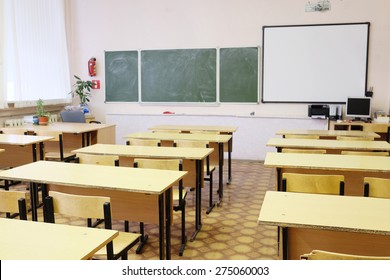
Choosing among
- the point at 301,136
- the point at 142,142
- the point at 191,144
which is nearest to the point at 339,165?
the point at 191,144

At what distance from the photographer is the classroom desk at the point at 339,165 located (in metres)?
3.17

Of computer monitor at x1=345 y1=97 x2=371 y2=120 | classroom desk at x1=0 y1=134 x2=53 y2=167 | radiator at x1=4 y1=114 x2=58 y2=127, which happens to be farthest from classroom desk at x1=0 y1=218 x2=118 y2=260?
computer monitor at x1=345 y1=97 x2=371 y2=120

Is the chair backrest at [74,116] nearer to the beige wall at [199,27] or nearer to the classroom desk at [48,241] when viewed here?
the beige wall at [199,27]

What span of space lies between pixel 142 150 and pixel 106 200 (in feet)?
6.05

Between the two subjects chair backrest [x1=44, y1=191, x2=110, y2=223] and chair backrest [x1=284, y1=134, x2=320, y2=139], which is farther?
chair backrest [x1=284, y1=134, x2=320, y2=139]

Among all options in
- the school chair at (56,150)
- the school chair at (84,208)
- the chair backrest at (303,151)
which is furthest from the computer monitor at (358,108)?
the school chair at (84,208)

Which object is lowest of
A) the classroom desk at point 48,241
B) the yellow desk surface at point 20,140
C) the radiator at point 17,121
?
the classroom desk at point 48,241

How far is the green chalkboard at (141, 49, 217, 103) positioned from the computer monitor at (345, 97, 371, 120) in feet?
7.93

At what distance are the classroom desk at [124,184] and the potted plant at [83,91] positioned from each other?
512 centimetres

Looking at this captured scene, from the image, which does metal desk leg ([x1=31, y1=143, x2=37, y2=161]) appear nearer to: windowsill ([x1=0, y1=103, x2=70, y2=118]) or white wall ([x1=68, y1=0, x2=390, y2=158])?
windowsill ([x1=0, y1=103, x2=70, y2=118])

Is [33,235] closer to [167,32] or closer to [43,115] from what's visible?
[43,115]

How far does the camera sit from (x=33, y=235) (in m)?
1.76

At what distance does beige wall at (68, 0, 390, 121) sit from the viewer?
266 inches
